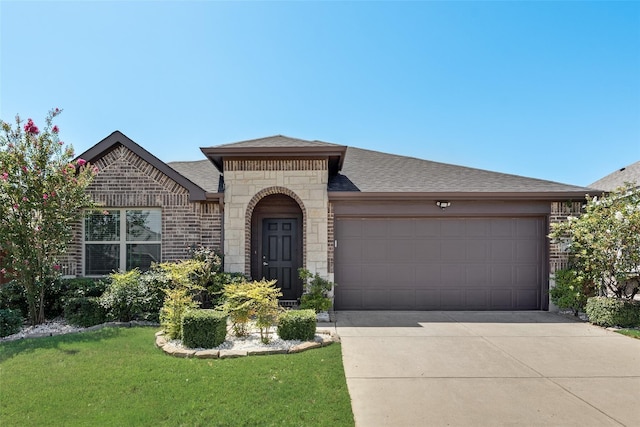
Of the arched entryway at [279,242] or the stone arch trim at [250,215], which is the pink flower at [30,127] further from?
the arched entryway at [279,242]

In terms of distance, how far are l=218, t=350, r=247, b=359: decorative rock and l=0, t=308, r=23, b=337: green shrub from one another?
13.6ft

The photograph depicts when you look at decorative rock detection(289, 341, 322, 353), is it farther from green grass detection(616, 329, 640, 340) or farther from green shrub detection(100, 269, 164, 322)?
green grass detection(616, 329, 640, 340)

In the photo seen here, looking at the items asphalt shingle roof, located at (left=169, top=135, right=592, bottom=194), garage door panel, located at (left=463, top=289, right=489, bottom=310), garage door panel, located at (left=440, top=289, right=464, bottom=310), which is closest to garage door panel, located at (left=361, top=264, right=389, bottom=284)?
garage door panel, located at (left=440, top=289, right=464, bottom=310)

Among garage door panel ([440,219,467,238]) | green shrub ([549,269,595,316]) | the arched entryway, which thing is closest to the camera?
green shrub ([549,269,595,316])

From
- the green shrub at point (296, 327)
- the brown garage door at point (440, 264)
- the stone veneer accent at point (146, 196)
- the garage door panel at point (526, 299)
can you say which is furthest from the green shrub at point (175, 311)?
the garage door panel at point (526, 299)

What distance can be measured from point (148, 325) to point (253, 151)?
4.36 meters

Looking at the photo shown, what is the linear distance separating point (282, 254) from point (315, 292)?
1.60 meters

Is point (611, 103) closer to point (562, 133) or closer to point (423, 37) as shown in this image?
point (562, 133)

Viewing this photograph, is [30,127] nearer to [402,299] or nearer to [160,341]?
[160,341]

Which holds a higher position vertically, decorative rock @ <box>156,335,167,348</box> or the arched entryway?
the arched entryway

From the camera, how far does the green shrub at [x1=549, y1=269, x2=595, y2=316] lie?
27.9 ft

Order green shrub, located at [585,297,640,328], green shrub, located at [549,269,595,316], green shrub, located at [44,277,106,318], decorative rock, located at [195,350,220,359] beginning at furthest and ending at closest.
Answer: green shrub, located at [549,269,595,316] < green shrub, located at [44,277,106,318] < green shrub, located at [585,297,640,328] < decorative rock, located at [195,350,220,359]

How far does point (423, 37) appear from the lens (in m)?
9.58

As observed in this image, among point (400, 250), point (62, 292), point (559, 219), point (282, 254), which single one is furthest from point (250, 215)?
point (559, 219)
